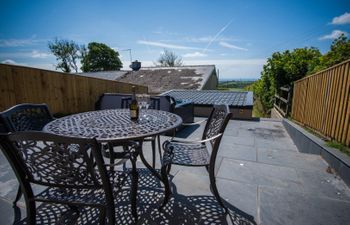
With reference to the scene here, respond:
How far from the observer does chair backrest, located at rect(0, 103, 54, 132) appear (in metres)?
1.43

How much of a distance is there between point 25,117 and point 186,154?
1.72 m

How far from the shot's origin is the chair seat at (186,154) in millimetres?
1605

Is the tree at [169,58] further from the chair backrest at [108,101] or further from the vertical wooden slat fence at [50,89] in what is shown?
the chair backrest at [108,101]

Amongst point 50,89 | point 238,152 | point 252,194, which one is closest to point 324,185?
point 252,194

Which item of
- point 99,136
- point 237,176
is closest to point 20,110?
point 99,136

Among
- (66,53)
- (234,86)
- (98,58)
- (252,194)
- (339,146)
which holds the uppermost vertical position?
(66,53)

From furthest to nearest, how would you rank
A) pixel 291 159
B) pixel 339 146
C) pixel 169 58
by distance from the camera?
1. pixel 169 58
2. pixel 291 159
3. pixel 339 146

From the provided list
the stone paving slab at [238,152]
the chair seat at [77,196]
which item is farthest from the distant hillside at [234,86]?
the chair seat at [77,196]

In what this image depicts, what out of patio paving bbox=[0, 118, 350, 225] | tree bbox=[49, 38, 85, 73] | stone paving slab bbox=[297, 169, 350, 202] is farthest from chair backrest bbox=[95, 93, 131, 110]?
tree bbox=[49, 38, 85, 73]

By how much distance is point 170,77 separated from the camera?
1404 centimetres

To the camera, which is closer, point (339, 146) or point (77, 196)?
point (77, 196)

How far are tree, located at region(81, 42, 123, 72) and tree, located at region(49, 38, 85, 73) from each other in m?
2.32

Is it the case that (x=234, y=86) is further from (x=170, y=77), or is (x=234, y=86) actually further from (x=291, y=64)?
(x=291, y=64)

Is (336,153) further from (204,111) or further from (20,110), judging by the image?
(204,111)
